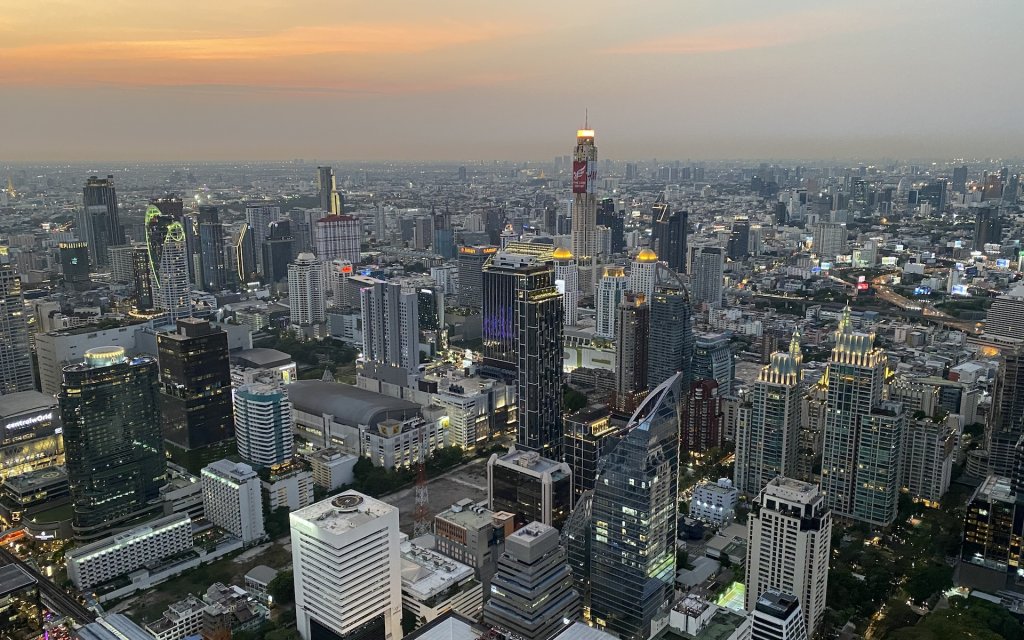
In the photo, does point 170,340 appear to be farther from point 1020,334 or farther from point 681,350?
point 1020,334

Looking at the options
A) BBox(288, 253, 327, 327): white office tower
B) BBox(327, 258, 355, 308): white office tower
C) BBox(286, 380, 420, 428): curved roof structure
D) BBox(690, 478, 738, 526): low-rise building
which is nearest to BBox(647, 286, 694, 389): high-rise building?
BBox(690, 478, 738, 526): low-rise building

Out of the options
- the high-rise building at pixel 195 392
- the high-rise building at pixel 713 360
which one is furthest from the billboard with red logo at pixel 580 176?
the high-rise building at pixel 195 392

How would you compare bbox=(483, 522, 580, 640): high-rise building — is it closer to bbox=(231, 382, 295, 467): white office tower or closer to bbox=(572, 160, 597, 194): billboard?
bbox=(231, 382, 295, 467): white office tower

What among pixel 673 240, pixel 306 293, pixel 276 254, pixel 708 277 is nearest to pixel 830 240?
pixel 673 240

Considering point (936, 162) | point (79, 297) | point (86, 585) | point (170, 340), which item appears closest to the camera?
point (86, 585)

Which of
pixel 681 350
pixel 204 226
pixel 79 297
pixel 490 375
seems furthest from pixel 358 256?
pixel 681 350

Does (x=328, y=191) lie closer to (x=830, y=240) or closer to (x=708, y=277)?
(x=708, y=277)

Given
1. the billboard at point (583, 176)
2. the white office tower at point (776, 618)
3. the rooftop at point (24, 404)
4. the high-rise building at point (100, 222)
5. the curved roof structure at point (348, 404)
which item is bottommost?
the curved roof structure at point (348, 404)

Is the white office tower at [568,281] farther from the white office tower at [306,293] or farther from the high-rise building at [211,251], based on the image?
the high-rise building at [211,251]
